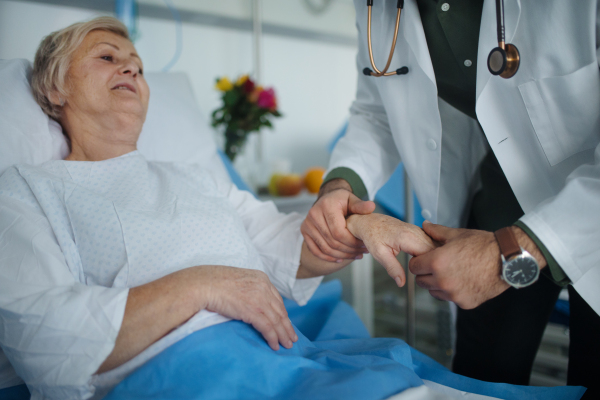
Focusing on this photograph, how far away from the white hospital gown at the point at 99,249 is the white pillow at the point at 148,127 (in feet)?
0.47

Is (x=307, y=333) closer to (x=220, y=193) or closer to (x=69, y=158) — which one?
(x=220, y=193)

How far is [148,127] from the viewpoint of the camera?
1.44m

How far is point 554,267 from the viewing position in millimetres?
661

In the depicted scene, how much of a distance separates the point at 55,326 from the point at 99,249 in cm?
21

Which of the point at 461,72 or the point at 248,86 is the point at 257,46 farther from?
the point at 461,72

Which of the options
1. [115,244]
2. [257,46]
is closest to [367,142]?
[115,244]

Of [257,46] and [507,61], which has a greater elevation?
[257,46]

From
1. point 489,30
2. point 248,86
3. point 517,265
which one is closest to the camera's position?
point 517,265

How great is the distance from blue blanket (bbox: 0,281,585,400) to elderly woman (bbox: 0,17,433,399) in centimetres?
5

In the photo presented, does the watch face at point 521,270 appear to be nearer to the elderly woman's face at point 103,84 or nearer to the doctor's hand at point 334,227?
the doctor's hand at point 334,227

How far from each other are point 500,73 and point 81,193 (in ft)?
3.02

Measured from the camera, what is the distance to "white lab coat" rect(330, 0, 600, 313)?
668 mm

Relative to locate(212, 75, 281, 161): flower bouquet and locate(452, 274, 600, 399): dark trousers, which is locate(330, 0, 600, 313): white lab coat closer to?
locate(452, 274, 600, 399): dark trousers

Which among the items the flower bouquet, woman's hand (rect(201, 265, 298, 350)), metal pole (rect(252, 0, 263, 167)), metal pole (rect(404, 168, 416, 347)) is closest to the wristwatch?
woman's hand (rect(201, 265, 298, 350))
